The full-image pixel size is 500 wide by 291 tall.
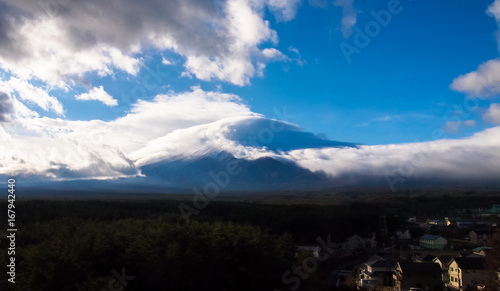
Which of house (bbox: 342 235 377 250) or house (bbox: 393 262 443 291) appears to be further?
house (bbox: 342 235 377 250)

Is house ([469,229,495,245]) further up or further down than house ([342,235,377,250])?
further up

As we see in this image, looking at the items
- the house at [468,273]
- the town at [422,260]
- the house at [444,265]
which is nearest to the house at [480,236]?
the town at [422,260]

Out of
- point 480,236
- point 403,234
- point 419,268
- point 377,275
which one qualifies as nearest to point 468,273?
point 419,268

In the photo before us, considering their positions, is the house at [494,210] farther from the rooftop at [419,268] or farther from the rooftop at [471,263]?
the rooftop at [419,268]

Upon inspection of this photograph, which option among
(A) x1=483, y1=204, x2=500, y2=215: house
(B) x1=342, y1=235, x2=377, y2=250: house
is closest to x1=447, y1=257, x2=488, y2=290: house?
(B) x1=342, y1=235, x2=377, y2=250: house

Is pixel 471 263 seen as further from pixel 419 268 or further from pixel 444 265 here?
pixel 419 268

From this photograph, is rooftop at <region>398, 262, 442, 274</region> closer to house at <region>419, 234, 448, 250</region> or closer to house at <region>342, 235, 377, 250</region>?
house at <region>419, 234, 448, 250</region>
